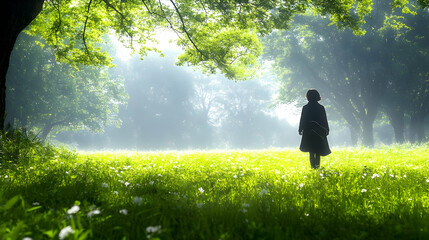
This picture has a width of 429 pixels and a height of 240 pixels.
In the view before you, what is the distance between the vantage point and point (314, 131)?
7387 mm

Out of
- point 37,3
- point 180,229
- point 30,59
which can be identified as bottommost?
point 180,229

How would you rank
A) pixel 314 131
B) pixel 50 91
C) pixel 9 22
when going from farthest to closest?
1. pixel 50 91
2. pixel 314 131
3. pixel 9 22

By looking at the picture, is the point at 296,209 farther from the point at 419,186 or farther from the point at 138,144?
the point at 138,144

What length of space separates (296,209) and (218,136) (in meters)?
72.8

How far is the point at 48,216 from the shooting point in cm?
268

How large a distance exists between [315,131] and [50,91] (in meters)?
30.8

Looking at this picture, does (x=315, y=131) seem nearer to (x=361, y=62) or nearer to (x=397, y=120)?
(x=361, y=62)

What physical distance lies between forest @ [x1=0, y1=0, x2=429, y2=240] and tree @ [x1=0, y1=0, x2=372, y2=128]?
5 cm

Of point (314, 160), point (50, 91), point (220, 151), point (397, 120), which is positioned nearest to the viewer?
point (314, 160)

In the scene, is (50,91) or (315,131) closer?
(315,131)

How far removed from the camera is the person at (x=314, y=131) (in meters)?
7.37

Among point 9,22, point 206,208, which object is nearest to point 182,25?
point 9,22

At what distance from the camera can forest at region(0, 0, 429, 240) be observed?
2652mm

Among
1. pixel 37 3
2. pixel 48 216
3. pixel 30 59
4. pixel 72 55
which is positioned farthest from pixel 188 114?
pixel 48 216
